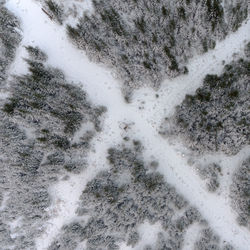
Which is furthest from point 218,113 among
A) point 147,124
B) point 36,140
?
point 36,140

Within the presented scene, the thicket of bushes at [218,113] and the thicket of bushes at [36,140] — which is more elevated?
the thicket of bushes at [36,140]

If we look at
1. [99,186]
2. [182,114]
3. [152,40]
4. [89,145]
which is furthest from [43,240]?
[152,40]

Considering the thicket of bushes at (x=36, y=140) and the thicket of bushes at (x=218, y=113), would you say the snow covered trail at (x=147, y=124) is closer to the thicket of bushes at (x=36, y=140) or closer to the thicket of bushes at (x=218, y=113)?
the thicket of bushes at (x=36, y=140)

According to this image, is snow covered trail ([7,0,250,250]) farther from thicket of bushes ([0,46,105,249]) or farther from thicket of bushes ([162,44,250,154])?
thicket of bushes ([162,44,250,154])

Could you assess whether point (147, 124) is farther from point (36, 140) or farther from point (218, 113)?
point (36, 140)

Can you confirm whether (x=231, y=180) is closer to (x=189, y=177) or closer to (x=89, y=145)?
(x=189, y=177)

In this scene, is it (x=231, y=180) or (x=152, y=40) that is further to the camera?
(x=231, y=180)

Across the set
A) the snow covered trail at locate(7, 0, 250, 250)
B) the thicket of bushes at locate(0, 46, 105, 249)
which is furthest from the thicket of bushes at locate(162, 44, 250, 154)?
the thicket of bushes at locate(0, 46, 105, 249)

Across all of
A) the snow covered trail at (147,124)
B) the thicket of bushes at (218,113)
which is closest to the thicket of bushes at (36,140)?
the snow covered trail at (147,124)
